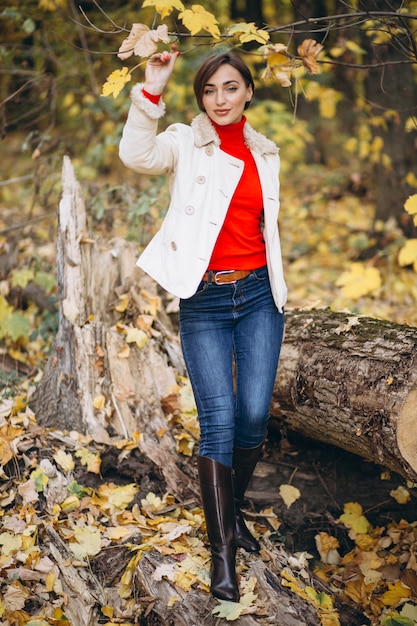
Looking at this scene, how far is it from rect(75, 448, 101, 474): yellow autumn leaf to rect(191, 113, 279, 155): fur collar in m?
1.86

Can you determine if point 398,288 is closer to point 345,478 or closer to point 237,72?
point 345,478

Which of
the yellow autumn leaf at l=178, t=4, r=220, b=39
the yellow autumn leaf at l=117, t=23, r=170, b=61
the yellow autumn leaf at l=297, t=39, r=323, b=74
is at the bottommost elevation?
the yellow autumn leaf at l=297, t=39, r=323, b=74

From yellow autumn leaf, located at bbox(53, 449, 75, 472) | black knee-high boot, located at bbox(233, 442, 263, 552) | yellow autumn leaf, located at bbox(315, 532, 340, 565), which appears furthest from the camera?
yellow autumn leaf, located at bbox(315, 532, 340, 565)

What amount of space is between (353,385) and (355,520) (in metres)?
1.02

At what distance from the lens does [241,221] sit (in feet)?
9.27

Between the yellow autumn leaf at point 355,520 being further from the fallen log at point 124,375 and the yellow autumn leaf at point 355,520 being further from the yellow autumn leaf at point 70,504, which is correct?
the yellow autumn leaf at point 70,504

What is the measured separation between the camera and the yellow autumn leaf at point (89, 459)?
3.28 meters

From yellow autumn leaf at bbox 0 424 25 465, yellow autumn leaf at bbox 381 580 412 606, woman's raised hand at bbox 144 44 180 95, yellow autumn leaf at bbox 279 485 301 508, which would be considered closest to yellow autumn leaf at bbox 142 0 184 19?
woman's raised hand at bbox 144 44 180 95

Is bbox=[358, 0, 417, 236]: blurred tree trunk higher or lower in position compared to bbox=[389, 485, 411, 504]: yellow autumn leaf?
higher

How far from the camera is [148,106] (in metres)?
2.47

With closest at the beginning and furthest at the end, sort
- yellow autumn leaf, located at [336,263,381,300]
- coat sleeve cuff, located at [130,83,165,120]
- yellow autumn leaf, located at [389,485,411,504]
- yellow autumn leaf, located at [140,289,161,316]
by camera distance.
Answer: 1. coat sleeve cuff, located at [130,83,165,120]
2. yellow autumn leaf, located at [389,485,411,504]
3. yellow autumn leaf, located at [140,289,161,316]
4. yellow autumn leaf, located at [336,263,381,300]

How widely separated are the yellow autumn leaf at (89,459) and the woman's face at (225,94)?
199cm

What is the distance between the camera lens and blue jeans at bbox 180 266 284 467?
2701 mm

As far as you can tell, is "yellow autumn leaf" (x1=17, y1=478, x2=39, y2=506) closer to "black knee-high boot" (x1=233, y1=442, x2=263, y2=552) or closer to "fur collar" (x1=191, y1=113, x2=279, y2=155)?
"black knee-high boot" (x1=233, y1=442, x2=263, y2=552)
